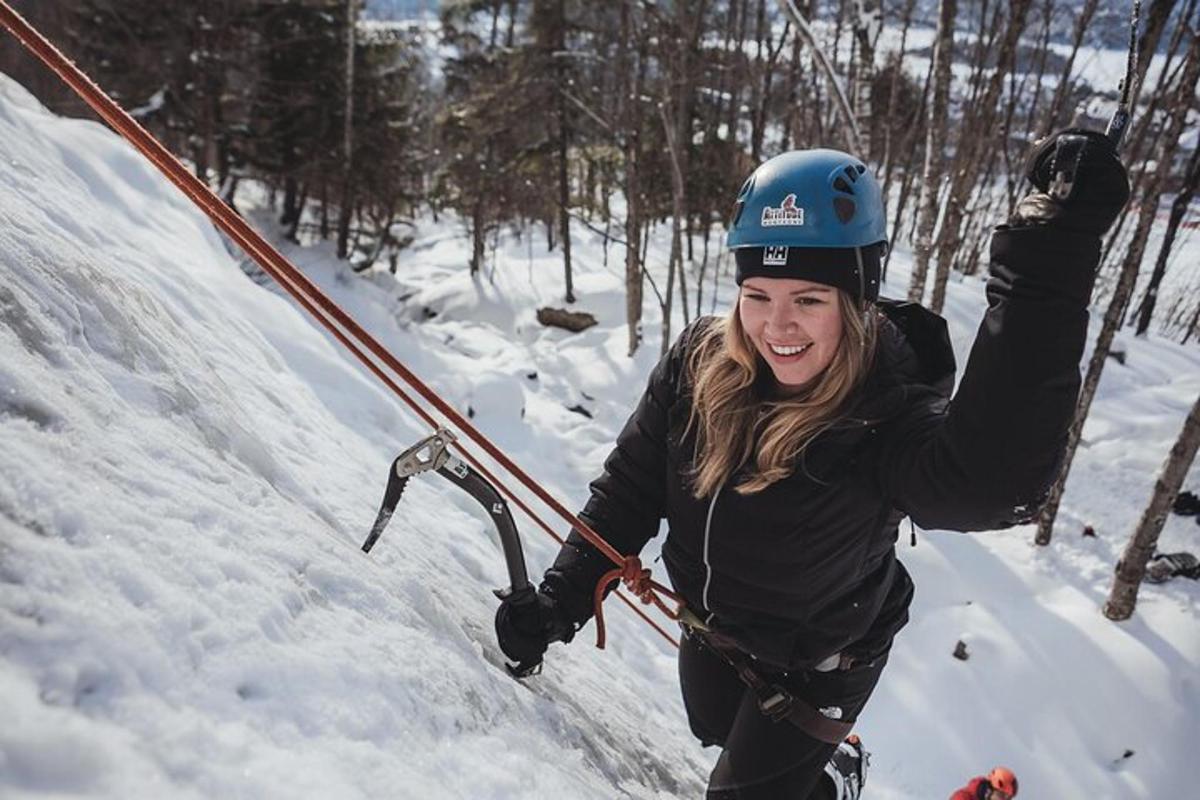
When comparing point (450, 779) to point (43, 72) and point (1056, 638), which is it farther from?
point (43, 72)

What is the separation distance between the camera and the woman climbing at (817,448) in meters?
1.34

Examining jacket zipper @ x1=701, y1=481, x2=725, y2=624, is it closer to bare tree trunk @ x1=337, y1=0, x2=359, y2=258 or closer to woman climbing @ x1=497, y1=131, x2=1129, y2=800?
woman climbing @ x1=497, y1=131, x2=1129, y2=800

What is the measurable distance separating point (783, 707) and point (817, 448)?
0.95 meters

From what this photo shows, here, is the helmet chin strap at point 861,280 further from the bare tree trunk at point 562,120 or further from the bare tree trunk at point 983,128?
the bare tree trunk at point 562,120

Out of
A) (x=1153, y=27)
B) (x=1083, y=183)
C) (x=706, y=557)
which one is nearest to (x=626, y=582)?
(x=706, y=557)

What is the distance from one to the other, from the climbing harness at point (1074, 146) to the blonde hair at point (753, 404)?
22.6 inches

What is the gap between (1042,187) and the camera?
53.2 inches

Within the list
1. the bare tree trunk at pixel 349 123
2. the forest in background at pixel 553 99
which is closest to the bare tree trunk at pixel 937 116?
the forest in background at pixel 553 99

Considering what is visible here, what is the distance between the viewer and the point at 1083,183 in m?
1.28

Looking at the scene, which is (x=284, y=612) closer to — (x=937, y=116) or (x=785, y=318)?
(x=785, y=318)

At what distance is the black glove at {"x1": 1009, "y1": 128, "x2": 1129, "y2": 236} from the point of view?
127cm

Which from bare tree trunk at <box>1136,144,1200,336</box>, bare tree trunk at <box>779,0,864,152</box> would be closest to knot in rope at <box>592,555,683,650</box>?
bare tree trunk at <box>779,0,864,152</box>

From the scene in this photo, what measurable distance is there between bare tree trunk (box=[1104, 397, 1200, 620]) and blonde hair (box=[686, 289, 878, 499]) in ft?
18.5

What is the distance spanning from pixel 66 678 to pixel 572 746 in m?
1.46
